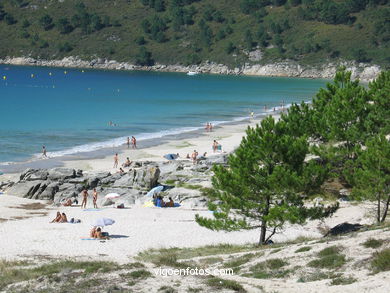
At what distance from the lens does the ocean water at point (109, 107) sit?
67875 millimetres

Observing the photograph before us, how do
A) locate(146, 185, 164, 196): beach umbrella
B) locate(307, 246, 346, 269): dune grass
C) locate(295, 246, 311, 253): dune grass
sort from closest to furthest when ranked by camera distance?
locate(307, 246, 346, 269): dune grass
locate(295, 246, 311, 253): dune grass
locate(146, 185, 164, 196): beach umbrella

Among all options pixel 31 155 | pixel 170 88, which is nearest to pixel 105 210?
pixel 31 155

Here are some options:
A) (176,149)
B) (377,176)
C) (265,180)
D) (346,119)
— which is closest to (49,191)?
(346,119)

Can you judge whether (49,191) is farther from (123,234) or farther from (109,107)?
(109,107)

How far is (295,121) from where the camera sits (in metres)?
39.1

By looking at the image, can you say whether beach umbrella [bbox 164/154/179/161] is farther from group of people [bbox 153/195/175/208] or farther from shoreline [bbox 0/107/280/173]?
group of people [bbox 153/195/175/208]

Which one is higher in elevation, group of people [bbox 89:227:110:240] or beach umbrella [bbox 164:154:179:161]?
beach umbrella [bbox 164:154:179:161]

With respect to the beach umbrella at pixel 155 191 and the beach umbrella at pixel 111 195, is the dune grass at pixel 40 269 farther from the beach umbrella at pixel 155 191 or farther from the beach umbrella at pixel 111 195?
the beach umbrella at pixel 155 191

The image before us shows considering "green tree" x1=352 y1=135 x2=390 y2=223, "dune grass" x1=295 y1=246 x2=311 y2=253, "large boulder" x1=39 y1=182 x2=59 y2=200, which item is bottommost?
"large boulder" x1=39 y1=182 x2=59 y2=200

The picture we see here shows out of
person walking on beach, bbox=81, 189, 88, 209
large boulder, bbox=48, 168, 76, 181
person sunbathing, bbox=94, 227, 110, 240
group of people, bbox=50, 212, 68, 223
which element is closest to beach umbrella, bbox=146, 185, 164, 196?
person walking on beach, bbox=81, 189, 88, 209

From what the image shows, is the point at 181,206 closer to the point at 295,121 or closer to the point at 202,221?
the point at 295,121

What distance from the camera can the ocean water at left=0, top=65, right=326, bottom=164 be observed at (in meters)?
67.9

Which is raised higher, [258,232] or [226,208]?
[226,208]

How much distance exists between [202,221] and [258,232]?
235 inches
